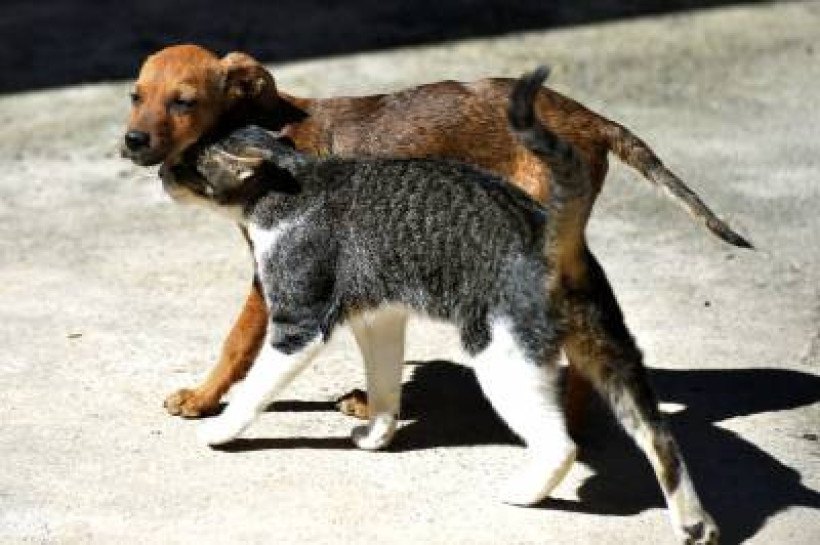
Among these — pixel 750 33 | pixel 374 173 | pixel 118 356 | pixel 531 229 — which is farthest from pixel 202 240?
pixel 750 33

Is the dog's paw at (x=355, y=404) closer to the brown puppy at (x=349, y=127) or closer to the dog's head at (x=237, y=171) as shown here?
the brown puppy at (x=349, y=127)

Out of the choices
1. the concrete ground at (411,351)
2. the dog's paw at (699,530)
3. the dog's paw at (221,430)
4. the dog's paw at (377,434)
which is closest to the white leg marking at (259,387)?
the dog's paw at (221,430)

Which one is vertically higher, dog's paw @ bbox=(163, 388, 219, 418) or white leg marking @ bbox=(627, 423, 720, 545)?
white leg marking @ bbox=(627, 423, 720, 545)

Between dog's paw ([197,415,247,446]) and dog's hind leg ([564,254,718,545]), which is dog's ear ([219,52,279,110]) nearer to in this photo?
dog's paw ([197,415,247,446])

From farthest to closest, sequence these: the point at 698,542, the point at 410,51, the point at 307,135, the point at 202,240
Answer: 1. the point at 410,51
2. the point at 202,240
3. the point at 307,135
4. the point at 698,542

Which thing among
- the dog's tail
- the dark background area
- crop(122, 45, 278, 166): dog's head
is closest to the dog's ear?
crop(122, 45, 278, 166): dog's head

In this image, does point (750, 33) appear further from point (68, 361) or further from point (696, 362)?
point (68, 361)

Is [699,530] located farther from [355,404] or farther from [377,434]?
[355,404]
